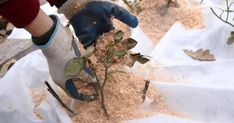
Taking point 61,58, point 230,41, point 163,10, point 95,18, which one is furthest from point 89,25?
point 230,41

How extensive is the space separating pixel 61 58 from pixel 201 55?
21.4 inches

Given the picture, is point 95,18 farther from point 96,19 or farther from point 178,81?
point 178,81

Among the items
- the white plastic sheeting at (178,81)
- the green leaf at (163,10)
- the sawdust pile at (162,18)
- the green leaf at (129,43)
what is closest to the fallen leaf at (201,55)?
the white plastic sheeting at (178,81)

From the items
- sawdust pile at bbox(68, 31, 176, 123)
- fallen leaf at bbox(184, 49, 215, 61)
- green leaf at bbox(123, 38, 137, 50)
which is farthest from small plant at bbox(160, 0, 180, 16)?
green leaf at bbox(123, 38, 137, 50)

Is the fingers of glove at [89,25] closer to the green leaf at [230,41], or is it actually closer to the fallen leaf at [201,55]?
the fallen leaf at [201,55]

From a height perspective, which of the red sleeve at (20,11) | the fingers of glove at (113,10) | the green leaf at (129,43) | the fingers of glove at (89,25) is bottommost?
the fingers of glove at (89,25)

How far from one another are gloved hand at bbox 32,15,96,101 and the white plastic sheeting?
3.4 inches

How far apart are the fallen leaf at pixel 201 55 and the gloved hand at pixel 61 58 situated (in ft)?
1.38

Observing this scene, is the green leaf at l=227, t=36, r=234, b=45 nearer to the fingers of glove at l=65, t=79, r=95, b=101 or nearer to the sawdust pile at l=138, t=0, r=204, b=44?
the sawdust pile at l=138, t=0, r=204, b=44

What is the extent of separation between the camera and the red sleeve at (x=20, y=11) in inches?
48.4

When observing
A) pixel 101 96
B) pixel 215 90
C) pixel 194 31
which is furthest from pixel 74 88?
pixel 194 31

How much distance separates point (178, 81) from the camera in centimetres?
144

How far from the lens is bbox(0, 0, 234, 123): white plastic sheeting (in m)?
1.32

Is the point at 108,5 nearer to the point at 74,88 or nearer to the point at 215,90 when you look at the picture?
the point at 74,88
